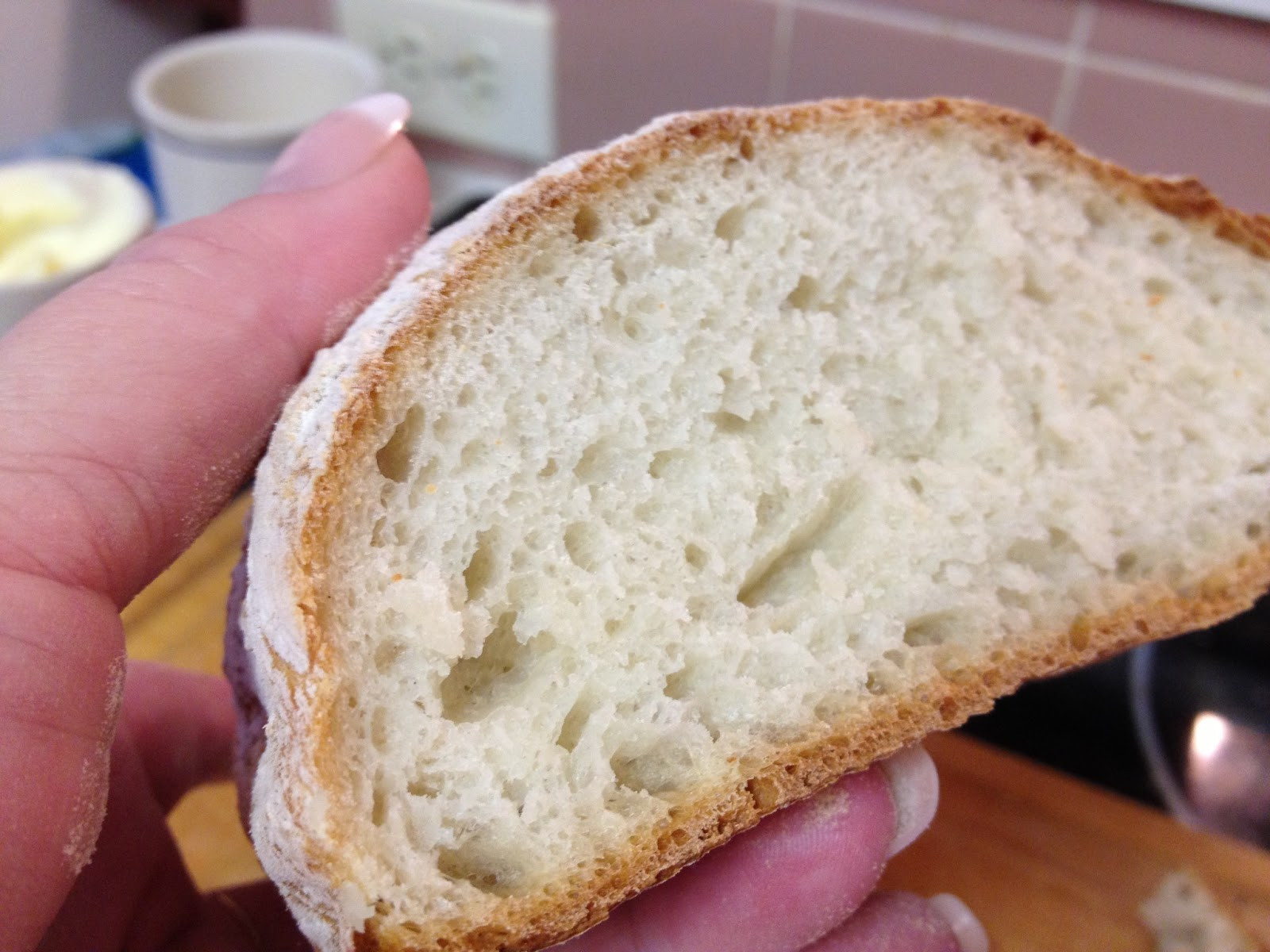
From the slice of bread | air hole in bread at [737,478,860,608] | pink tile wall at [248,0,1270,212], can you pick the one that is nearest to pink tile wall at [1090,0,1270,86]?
pink tile wall at [248,0,1270,212]

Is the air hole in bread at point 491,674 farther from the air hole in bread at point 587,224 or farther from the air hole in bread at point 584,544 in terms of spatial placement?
the air hole in bread at point 587,224

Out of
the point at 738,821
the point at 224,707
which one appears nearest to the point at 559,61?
the point at 224,707

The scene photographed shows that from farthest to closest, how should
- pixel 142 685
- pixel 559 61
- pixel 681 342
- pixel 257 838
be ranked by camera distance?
pixel 559 61 → pixel 142 685 → pixel 681 342 → pixel 257 838

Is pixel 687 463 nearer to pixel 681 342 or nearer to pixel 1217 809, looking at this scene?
pixel 681 342

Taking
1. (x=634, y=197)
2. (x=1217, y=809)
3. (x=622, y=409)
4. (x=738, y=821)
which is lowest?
(x=1217, y=809)

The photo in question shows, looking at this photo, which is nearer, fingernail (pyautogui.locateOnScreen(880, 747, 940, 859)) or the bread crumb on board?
fingernail (pyautogui.locateOnScreen(880, 747, 940, 859))

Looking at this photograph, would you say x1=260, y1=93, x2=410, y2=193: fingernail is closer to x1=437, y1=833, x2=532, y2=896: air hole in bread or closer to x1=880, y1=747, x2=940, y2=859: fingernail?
x1=437, y1=833, x2=532, y2=896: air hole in bread

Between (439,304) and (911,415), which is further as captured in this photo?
(911,415)

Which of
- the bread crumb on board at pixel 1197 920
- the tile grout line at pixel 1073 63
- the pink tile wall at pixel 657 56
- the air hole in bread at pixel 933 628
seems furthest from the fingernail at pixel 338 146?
the bread crumb on board at pixel 1197 920
